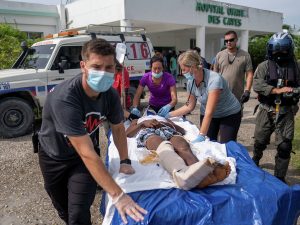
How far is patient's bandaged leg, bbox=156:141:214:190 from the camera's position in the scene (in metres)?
2.19

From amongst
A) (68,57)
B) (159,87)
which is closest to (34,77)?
(68,57)

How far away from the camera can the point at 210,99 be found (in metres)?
3.19

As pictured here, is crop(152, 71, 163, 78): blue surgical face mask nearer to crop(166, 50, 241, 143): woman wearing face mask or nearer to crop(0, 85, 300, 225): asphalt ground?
crop(166, 50, 241, 143): woman wearing face mask

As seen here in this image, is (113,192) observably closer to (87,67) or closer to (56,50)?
(87,67)

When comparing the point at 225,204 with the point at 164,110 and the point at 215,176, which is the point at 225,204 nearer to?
the point at 215,176

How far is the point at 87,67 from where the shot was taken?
2.02 m

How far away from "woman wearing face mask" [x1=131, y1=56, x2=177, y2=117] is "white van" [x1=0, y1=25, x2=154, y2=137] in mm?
2465

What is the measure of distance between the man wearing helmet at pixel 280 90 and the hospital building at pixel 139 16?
903 centimetres

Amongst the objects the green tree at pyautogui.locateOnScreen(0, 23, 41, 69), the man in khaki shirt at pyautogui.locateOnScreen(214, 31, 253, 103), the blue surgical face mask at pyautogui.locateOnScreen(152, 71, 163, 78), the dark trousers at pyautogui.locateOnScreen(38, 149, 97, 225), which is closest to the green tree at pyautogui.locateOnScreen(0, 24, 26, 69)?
the green tree at pyautogui.locateOnScreen(0, 23, 41, 69)

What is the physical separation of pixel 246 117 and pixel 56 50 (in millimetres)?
4847

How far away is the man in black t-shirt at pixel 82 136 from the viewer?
1.93m

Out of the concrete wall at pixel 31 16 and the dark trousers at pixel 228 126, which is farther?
the concrete wall at pixel 31 16

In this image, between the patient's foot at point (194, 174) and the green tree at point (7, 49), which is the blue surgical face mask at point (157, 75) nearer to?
the patient's foot at point (194, 174)

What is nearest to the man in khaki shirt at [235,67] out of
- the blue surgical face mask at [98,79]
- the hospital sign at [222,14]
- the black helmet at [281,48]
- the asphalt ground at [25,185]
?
the asphalt ground at [25,185]
